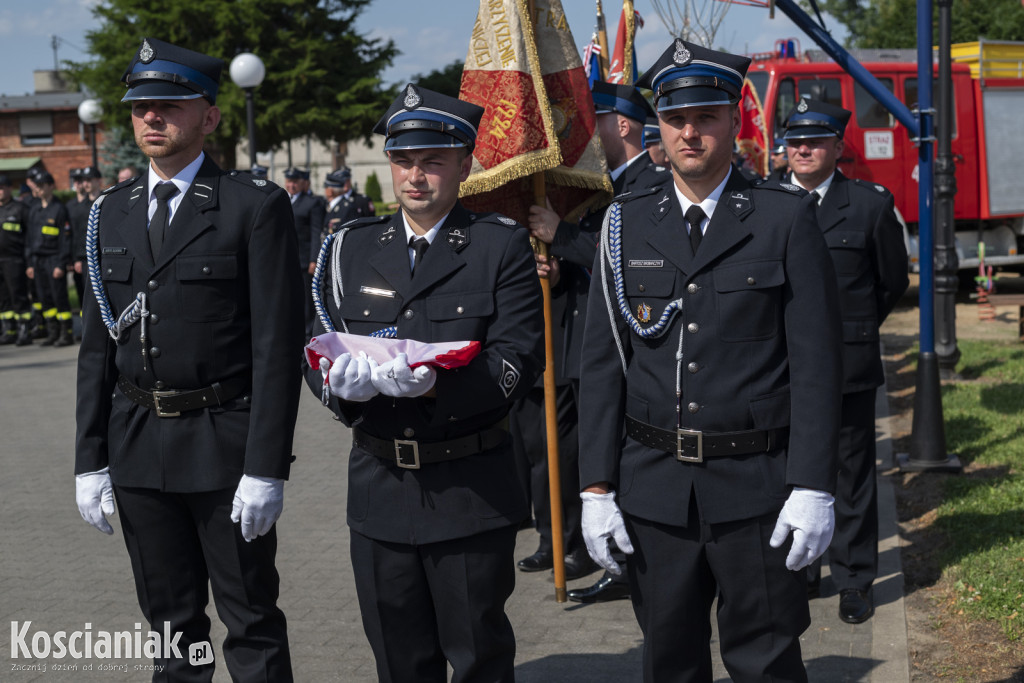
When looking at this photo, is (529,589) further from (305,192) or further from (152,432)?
(305,192)

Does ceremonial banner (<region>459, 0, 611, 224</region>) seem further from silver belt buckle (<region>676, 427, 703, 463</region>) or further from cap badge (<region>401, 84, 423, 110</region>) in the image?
silver belt buckle (<region>676, 427, 703, 463</region>)

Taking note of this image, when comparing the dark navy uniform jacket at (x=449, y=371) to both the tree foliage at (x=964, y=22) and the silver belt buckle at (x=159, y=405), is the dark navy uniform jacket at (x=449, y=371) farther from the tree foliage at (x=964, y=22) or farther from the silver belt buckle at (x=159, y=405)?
the tree foliage at (x=964, y=22)

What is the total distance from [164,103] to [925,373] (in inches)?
221

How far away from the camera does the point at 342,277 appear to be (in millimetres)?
3492

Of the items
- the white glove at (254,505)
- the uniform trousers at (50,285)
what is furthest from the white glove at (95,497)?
the uniform trousers at (50,285)

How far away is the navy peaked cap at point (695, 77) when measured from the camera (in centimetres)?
321

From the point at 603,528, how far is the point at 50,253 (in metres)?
13.5

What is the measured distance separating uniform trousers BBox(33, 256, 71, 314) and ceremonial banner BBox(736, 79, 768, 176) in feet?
29.9

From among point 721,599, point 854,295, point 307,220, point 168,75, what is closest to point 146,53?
point 168,75

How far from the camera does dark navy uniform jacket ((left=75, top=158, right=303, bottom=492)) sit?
11.7 ft

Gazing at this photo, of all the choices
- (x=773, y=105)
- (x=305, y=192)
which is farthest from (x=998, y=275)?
(x=305, y=192)

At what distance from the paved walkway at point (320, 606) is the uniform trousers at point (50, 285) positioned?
7.03 meters

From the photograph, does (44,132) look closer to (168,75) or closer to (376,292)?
(168,75)

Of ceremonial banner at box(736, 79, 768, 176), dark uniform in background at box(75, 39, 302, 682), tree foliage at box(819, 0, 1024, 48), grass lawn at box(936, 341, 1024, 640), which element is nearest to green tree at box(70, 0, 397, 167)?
tree foliage at box(819, 0, 1024, 48)
